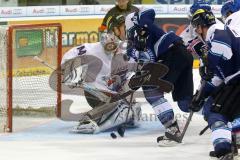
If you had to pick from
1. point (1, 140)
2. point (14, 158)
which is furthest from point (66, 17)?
point (14, 158)

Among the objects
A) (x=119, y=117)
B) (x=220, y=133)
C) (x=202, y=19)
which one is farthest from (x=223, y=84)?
(x=119, y=117)

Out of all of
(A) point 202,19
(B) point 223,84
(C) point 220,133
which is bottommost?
(C) point 220,133

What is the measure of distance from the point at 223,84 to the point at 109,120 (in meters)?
1.35

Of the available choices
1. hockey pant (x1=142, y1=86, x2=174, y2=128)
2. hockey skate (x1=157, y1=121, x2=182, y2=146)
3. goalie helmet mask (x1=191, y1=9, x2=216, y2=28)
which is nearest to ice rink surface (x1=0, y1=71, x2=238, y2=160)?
hockey skate (x1=157, y1=121, x2=182, y2=146)

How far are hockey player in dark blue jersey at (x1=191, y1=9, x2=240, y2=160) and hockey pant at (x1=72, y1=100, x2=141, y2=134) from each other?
1.24m

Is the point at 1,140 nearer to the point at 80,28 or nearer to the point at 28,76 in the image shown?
the point at 28,76

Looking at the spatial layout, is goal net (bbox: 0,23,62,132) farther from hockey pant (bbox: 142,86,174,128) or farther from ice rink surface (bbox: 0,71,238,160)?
hockey pant (bbox: 142,86,174,128)

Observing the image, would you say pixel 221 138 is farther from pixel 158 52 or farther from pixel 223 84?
pixel 158 52

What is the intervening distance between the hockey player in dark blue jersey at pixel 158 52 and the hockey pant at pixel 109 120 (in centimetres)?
38

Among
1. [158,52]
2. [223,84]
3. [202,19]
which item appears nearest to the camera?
[223,84]

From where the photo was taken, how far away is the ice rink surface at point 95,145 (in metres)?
3.79

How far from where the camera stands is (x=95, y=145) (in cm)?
414

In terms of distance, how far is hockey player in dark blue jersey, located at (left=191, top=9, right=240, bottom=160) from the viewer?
3.34 meters

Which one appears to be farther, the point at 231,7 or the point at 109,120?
the point at 109,120
